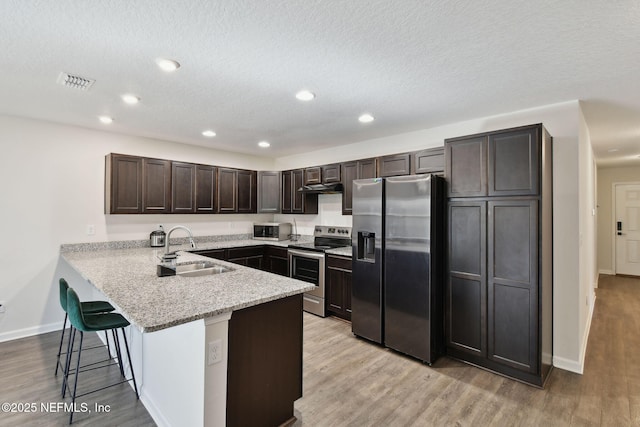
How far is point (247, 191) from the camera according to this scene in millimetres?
5281

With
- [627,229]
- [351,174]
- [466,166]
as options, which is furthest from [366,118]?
[627,229]

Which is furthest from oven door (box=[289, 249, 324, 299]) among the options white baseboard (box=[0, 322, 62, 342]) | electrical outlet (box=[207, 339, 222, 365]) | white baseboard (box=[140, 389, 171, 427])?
white baseboard (box=[0, 322, 62, 342])

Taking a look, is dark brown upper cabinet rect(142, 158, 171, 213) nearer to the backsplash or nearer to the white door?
the backsplash

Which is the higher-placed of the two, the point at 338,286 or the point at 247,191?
the point at 247,191

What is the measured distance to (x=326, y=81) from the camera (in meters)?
2.52

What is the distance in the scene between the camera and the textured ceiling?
1.64 m

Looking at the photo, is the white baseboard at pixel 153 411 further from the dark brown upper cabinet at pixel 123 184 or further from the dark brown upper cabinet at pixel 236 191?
the dark brown upper cabinet at pixel 236 191

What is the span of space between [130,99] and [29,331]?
3.05 metres

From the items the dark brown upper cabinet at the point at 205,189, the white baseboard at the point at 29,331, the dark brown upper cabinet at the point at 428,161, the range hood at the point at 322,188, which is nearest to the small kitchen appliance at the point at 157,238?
the dark brown upper cabinet at the point at 205,189

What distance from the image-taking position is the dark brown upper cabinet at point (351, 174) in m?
4.14

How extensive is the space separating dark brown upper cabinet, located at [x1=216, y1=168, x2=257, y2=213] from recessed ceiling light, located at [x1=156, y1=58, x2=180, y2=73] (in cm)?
270

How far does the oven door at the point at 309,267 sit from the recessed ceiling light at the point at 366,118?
1.82m

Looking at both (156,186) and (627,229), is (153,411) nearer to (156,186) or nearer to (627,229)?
(156,186)

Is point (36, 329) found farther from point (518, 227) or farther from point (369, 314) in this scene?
point (518, 227)
